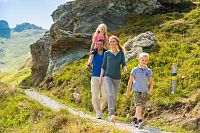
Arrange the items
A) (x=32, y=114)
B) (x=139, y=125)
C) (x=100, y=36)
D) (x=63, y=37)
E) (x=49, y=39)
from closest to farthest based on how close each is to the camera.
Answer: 1. (x=139, y=125)
2. (x=100, y=36)
3. (x=32, y=114)
4. (x=63, y=37)
5. (x=49, y=39)

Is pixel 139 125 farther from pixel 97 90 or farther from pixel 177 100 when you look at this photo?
pixel 177 100

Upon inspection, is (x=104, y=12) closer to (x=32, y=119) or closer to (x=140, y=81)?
(x=32, y=119)

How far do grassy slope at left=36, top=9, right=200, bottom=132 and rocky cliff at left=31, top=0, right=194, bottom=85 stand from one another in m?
1.54

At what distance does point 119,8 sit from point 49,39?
8279mm

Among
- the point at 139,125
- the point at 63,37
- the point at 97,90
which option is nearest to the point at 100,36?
the point at 97,90

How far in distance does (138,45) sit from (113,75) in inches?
477

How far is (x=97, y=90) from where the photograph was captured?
51.0 ft

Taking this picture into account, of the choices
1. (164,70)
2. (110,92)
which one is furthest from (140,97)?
(164,70)

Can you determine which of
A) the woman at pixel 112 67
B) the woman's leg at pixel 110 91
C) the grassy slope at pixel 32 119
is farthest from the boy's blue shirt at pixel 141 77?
the grassy slope at pixel 32 119

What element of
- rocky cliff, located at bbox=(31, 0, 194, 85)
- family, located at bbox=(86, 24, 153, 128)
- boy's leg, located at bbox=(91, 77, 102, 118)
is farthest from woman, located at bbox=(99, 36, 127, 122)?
rocky cliff, located at bbox=(31, 0, 194, 85)

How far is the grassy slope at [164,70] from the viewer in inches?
704

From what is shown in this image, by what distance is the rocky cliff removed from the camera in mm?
33522

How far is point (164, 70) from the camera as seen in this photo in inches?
866

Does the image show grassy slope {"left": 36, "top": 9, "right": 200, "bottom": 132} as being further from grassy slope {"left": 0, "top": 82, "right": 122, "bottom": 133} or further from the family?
grassy slope {"left": 0, "top": 82, "right": 122, "bottom": 133}
